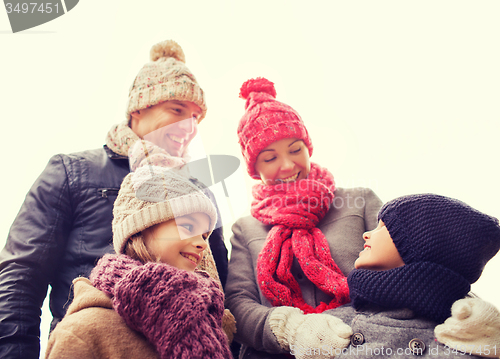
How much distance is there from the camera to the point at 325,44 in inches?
73.5

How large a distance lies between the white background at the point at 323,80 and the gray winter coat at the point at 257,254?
14.7 inches

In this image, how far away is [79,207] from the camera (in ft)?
3.67

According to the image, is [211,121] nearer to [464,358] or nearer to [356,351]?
[356,351]

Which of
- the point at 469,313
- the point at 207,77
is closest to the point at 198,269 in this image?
the point at 469,313

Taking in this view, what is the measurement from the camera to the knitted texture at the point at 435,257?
2.55 ft

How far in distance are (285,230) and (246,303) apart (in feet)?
1.04

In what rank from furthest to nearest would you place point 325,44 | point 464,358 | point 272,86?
point 325,44
point 272,86
point 464,358

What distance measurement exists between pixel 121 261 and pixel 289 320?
1.75ft

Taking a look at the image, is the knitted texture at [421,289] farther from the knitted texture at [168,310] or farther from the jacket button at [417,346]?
the knitted texture at [168,310]

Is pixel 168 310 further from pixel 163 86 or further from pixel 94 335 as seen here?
pixel 163 86

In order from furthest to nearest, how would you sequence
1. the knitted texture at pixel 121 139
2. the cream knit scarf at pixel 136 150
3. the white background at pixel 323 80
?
the white background at pixel 323 80
the knitted texture at pixel 121 139
the cream knit scarf at pixel 136 150

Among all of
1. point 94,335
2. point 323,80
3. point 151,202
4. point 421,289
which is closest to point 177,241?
point 151,202

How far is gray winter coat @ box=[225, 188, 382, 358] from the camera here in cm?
100

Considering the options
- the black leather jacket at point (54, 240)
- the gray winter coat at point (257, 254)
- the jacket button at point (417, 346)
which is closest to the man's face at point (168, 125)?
the black leather jacket at point (54, 240)
